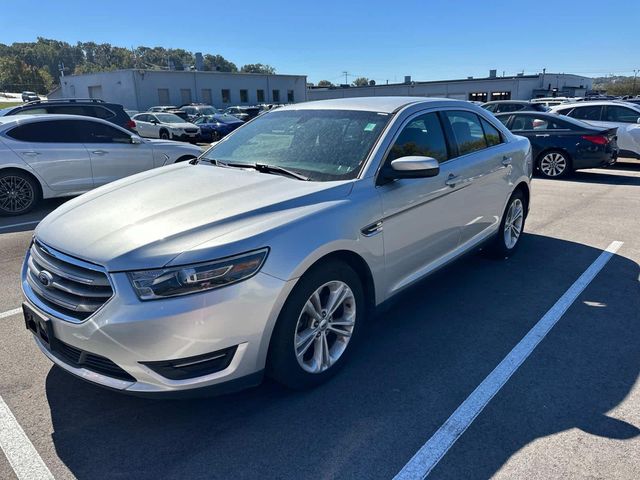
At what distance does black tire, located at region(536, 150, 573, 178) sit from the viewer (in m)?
11.1

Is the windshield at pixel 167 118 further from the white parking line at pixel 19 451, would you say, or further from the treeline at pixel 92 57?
the treeline at pixel 92 57

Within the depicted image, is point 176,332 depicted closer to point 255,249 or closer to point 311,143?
point 255,249

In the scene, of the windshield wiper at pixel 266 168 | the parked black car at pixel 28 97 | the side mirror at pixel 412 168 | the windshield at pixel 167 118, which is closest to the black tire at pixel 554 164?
the side mirror at pixel 412 168

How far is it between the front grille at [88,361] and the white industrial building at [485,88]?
52948 mm

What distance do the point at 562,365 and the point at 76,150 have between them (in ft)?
25.6

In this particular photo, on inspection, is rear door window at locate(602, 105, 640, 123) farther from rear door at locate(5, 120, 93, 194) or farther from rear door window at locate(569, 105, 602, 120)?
rear door at locate(5, 120, 93, 194)

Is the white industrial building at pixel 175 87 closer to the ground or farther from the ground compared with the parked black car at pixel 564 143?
farther from the ground

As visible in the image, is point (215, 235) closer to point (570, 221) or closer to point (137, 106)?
point (570, 221)

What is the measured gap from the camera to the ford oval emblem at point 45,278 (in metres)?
2.66

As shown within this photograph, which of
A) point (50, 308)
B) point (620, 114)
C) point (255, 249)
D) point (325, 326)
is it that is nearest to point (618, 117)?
point (620, 114)

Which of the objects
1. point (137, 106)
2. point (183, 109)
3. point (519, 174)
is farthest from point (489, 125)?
point (137, 106)

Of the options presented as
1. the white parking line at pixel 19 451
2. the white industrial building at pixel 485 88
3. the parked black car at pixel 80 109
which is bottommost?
the white parking line at pixel 19 451

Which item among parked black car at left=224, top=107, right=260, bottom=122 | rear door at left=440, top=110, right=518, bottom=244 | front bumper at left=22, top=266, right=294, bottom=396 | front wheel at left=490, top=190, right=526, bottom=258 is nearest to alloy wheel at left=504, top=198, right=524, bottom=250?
front wheel at left=490, top=190, right=526, bottom=258

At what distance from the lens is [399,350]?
3.53 meters
